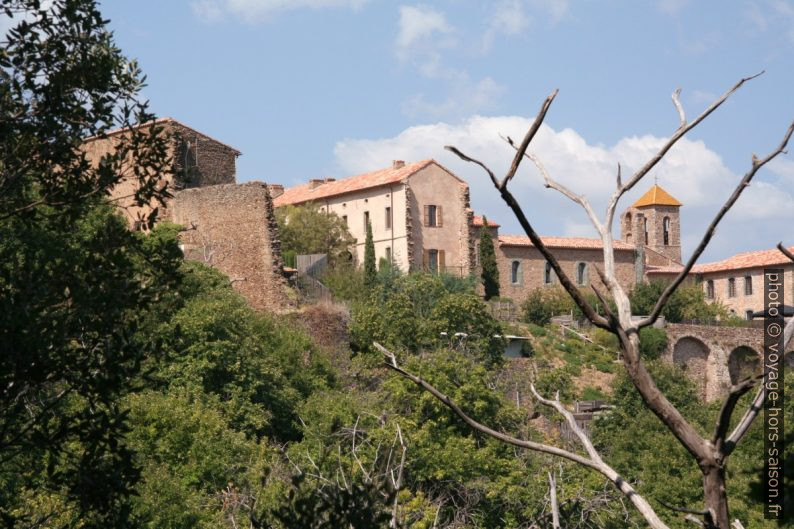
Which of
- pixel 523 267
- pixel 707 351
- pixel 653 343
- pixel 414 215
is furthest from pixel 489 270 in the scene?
pixel 707 351

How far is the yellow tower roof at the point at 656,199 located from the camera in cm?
7538

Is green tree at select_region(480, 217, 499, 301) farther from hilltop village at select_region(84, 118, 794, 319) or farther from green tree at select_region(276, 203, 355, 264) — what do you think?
green tree at select_region(276, 203, 355, 264)

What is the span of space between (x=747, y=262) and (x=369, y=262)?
87.8ft

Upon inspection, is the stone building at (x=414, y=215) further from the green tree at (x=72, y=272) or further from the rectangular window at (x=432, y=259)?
the green tree at (x=72, y=272)

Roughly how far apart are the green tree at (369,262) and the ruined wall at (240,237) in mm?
5606

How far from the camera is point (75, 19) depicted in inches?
373

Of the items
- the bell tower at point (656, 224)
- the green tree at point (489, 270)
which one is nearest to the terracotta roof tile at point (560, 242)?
the green tree at point (489, 270)

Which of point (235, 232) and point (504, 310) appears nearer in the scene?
point (235, 232)

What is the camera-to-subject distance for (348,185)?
5506 cm

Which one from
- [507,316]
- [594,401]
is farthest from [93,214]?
[507,316]

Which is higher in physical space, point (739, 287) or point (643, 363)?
point (643, 363)

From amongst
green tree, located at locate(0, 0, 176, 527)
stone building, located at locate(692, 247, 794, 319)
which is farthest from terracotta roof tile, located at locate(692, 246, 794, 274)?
green tree, located at locate(0, 0, 176, 527)

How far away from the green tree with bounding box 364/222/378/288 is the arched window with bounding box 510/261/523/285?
839 centimetres

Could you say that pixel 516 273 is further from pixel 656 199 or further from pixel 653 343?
pixel 656 199
